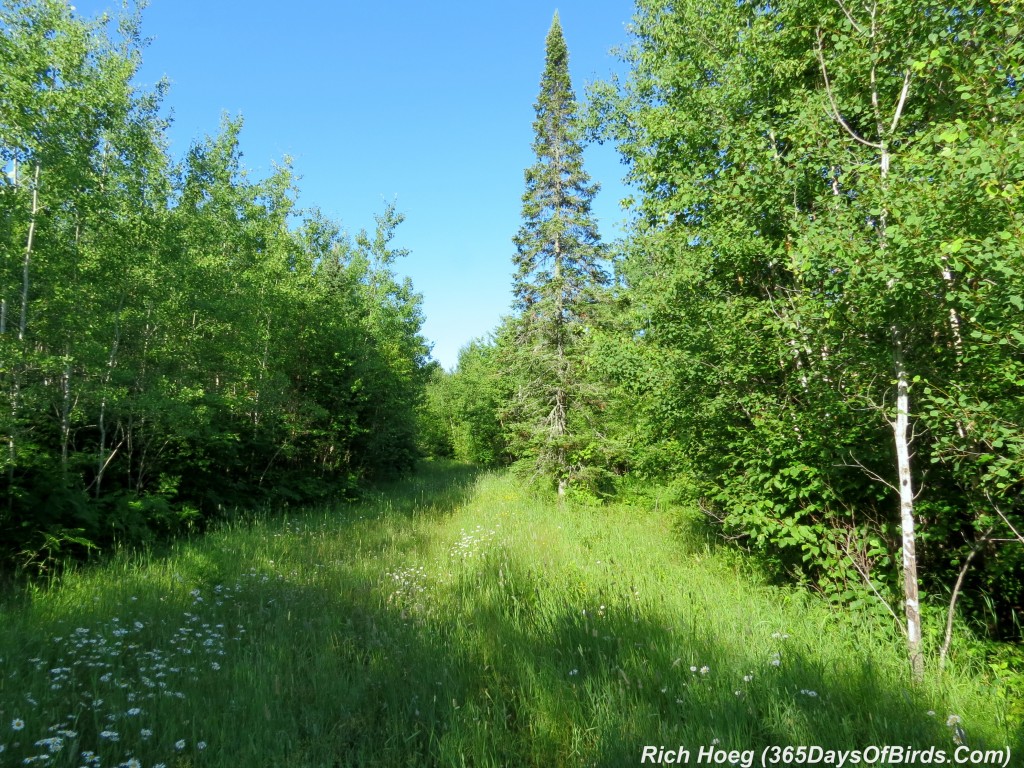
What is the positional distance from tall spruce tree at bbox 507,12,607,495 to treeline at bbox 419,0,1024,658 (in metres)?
5.51

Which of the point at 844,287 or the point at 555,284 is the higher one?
the point at 555,284

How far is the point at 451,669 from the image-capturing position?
396 centimetres

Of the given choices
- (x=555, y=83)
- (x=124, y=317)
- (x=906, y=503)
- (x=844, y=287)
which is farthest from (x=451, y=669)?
(x=555, y=83)

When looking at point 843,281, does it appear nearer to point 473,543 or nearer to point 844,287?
point 844,287

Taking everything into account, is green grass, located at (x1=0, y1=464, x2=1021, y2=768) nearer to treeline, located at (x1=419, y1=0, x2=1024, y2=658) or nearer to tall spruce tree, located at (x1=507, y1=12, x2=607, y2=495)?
treeline, located at (x1=419, y1=0, x2=1024, y2=658)

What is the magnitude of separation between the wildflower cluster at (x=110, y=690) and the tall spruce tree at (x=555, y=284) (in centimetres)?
945

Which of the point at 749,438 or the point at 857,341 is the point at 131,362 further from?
the point at 857,341

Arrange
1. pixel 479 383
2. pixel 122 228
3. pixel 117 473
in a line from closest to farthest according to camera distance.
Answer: pixel 122 228 < pixel 117 473 < pixel 479 383

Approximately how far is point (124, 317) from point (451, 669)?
27.3 ft

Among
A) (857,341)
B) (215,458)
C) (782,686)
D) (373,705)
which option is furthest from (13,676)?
(215,458)

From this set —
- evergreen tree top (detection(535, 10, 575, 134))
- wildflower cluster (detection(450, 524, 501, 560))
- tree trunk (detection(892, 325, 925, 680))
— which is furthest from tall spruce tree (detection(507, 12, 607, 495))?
tree trunk (detection(892, 325, 925, 680))

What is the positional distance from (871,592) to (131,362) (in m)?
11.7

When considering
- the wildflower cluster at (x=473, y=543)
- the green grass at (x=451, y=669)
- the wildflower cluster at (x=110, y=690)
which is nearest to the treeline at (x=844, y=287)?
the green grass at (x=451, y=669)

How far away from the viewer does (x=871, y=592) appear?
15.7 ft
